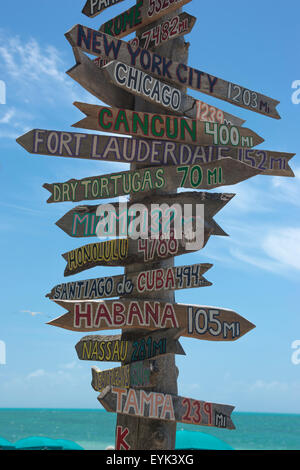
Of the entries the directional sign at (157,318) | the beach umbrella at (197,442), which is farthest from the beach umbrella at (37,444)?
the directional sign at (157,318)

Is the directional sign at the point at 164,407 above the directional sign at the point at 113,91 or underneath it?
underneath

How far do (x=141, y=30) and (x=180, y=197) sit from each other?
2498 mm

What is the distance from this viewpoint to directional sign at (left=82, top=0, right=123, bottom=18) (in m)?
7.91

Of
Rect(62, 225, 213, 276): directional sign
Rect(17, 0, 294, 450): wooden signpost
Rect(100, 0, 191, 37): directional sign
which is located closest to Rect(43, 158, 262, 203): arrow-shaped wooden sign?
Rect(17, 0, 294, 450): wooden signpost

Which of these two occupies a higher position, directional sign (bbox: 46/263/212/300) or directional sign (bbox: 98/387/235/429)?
directional sign (bbox: 46/263/212/300)

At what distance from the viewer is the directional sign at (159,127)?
677 centimetres

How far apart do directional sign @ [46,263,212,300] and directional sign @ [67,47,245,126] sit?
80.9 inches

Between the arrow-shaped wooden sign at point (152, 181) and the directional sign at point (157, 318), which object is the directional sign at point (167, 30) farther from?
the directional sign at point (157, 318)

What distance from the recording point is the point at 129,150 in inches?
270

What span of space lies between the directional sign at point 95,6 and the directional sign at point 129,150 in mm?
2220

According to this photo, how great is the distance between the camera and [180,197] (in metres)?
6.73

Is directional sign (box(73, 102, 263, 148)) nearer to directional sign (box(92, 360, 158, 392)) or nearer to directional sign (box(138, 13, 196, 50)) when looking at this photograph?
directional sign (box(138, 13, 196, 50))
